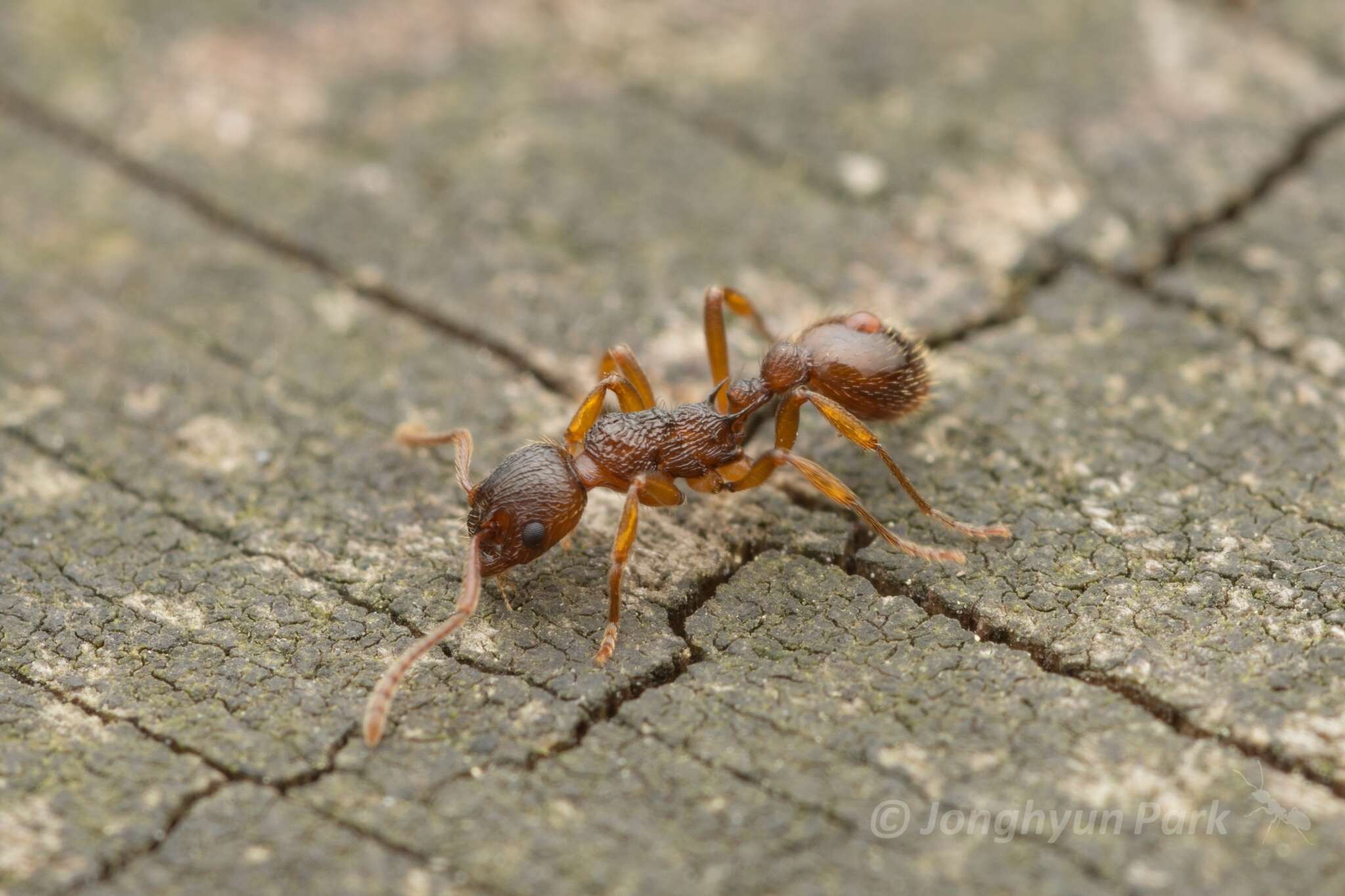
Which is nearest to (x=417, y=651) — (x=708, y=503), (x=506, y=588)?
(x=506, y=588)

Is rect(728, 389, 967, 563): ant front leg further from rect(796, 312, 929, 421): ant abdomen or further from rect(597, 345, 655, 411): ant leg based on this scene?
rect(597, 345, 655, 411): ant leg

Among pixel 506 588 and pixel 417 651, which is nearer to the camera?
pixel 417 651

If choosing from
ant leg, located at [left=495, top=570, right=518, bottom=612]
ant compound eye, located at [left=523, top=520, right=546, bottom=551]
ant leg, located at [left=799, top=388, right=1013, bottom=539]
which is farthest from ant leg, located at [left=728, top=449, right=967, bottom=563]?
ant leg, located at [left=495, top=570, right=518, bottom=612]

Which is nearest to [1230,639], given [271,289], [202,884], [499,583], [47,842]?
[499,583]

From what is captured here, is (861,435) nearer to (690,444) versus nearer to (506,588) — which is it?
(690,444)

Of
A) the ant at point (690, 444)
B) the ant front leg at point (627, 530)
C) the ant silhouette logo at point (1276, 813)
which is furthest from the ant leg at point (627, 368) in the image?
the ant silhouette logo at point (1276, 813)

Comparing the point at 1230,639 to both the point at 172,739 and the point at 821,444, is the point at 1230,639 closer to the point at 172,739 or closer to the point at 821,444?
the point at 821,444
